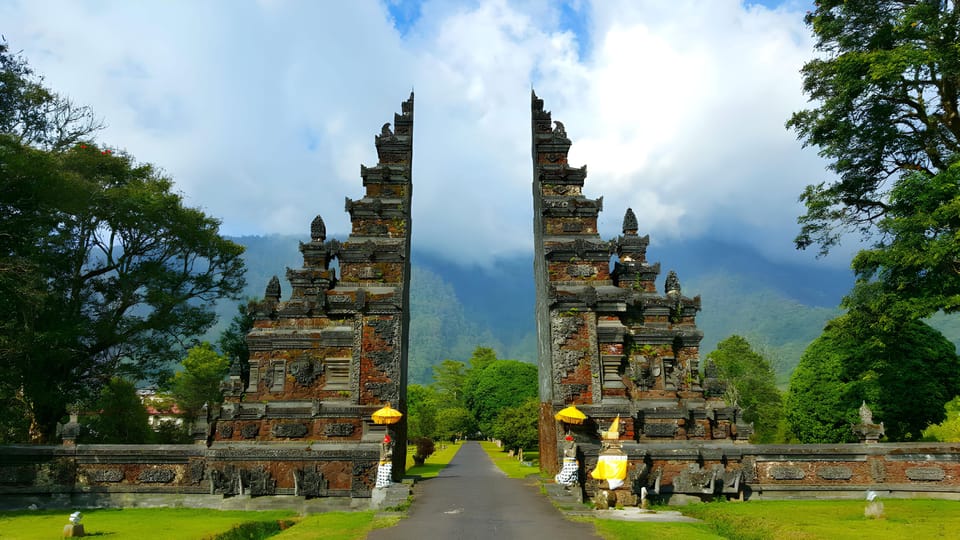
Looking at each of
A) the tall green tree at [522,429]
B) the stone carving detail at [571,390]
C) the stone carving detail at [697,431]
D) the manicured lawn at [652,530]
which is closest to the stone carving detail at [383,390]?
the stone carving detail at [571,390]

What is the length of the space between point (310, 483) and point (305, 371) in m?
4.86

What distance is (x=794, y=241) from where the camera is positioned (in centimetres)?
2172

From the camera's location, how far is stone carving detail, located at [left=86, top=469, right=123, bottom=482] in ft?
61.0

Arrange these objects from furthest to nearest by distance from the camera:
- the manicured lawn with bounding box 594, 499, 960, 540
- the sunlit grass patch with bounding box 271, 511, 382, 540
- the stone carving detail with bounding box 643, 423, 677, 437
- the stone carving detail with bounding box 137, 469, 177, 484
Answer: the stone carving detail with bounding box 643, 423, 677, 437 < the stone carving detail with bounding box 137, 469, 177, 484 < the sunlit grass patch with bounding box 271, 511, 382, 540 < the manicured lawn with bounding box 594, 499, 960, 540

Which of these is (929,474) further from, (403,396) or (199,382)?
(199,382)

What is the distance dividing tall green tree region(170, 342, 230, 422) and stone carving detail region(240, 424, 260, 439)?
24846 mm

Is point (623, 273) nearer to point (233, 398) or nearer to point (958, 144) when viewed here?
point (958, 144)

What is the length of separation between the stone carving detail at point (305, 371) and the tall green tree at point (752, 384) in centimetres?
3473

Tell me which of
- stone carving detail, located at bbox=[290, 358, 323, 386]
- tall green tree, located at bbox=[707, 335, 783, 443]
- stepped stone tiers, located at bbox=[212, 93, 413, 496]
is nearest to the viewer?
stepped stone tiers, located at bbox=[212, 93, 413, 496]

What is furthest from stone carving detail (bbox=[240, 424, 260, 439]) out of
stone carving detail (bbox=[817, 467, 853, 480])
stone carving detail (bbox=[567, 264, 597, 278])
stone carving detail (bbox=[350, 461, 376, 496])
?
stone carving detail (bbox=[817, 467, 853, 480])

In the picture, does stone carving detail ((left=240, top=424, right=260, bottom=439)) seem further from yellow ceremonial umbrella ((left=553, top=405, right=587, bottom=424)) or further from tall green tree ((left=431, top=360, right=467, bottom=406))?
tall green tree ((left=431, top=360, right=467, bottom=406))

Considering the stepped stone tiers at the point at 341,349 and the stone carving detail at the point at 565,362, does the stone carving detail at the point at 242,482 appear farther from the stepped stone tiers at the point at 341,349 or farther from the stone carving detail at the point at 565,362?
the stone carving detail at the point at 565,362

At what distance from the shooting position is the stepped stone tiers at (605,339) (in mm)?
20016

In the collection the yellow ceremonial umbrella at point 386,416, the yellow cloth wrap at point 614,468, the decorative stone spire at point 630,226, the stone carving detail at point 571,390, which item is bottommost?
the yellow cloth wrap at point 614,468
